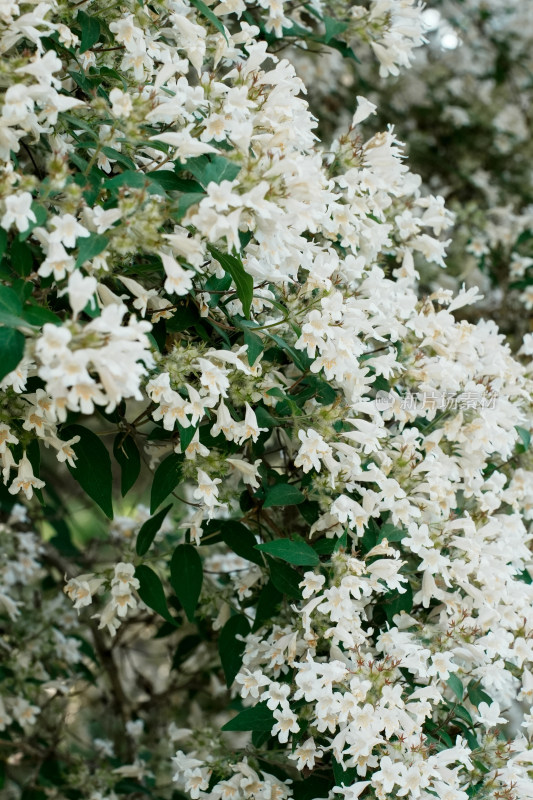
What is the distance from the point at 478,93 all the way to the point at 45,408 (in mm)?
4582

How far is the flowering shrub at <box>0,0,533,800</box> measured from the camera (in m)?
1.61

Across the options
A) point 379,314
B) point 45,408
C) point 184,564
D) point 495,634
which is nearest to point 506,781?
point 495,634

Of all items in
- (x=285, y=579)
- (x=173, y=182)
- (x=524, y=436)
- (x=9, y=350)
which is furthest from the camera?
(x=524, y=436)

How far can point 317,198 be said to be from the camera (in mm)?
1692

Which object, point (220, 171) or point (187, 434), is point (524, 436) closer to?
point (187, 434)

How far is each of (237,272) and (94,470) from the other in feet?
1.82

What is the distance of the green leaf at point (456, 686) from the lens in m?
1.96

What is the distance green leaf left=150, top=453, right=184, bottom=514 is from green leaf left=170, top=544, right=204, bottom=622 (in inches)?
11.3

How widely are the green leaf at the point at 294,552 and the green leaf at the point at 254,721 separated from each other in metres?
0.37

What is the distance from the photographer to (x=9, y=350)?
4.79ft

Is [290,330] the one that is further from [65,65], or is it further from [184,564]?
[65,65]

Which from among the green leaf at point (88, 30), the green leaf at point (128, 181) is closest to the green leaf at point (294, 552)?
the green leaf at point (128, 181)

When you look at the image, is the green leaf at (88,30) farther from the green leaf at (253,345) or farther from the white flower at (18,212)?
the green leaf at (253,345)

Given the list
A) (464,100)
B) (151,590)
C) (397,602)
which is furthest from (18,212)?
(464,100)
